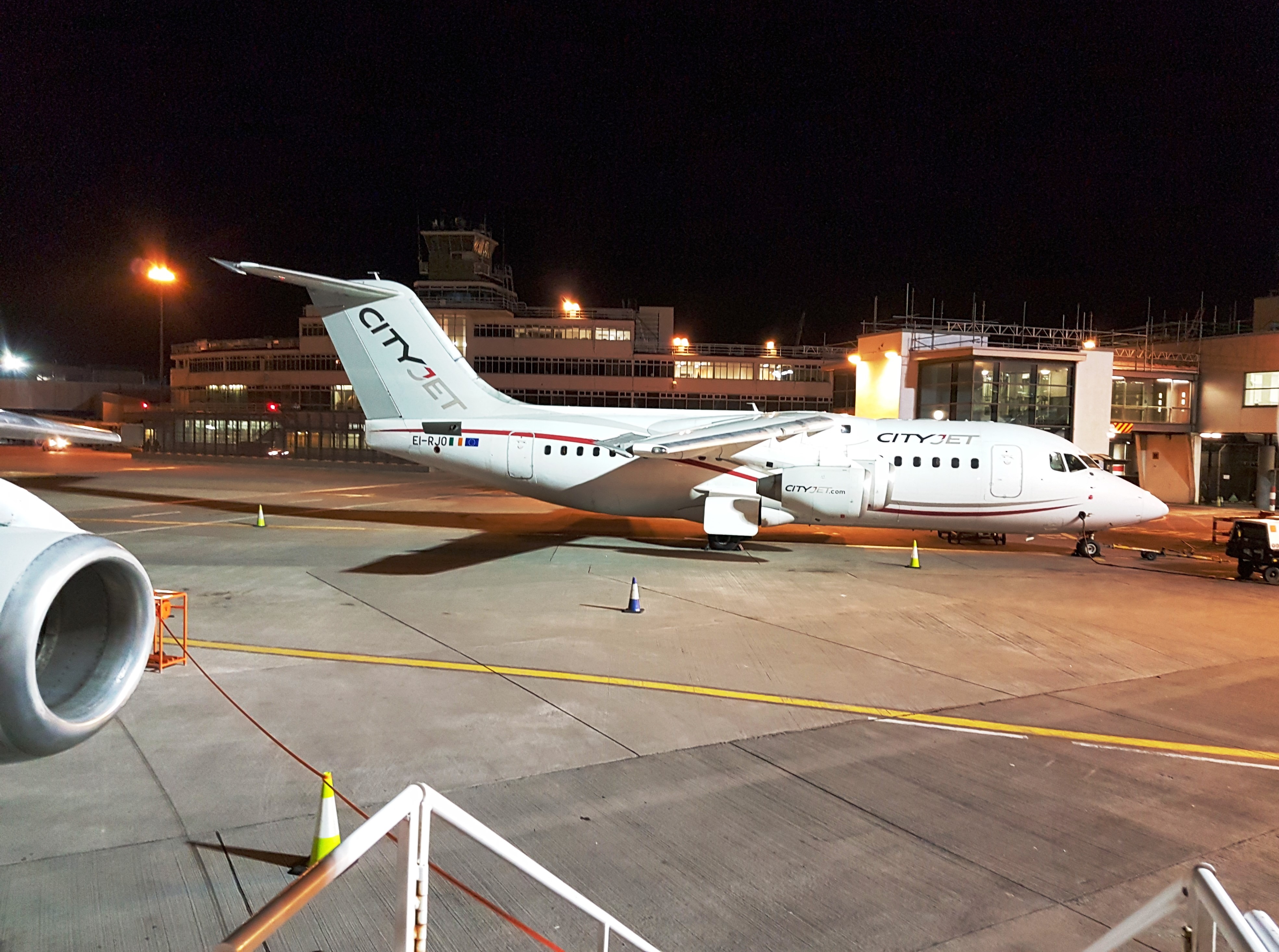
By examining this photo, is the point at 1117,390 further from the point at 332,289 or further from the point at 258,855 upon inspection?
the point at 258,855

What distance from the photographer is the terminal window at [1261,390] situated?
112 feet

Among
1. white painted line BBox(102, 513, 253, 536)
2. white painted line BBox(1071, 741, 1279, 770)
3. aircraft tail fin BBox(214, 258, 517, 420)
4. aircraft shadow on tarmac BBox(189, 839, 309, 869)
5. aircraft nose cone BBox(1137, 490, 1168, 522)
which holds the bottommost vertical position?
white painted line BBox(1071, 741, 1279, 770)

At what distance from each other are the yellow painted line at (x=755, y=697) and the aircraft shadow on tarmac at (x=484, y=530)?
229 inches

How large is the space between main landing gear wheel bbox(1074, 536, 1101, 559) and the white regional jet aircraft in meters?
1.03

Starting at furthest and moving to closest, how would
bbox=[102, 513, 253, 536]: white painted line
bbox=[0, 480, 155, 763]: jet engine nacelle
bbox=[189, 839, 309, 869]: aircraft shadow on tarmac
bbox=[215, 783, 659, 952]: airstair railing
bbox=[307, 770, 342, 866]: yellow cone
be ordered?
bbox=[102, 513, 253, 536]: white painted line < bbox=[189, 839, 309, 869]: aircraft shadow on tarmac < bbox=[307, 770, 342, 866]: yellow cone < bbox=[0, 480, 155, 763]: jet engine nacelle < bbox=[215, 783, 659, 952]: airstair railing

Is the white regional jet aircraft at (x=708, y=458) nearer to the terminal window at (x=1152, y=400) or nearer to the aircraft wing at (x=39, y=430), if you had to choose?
the aircraft wing at (x=39, y=430)

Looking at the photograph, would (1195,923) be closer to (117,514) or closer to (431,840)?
(431,840)

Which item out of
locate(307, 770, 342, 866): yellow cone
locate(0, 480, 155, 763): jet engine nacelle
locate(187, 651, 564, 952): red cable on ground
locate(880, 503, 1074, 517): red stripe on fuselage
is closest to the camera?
locate(0, 480, 155, 763): jet engine nacelle

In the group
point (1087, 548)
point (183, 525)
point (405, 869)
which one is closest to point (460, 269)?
point (183, 525)

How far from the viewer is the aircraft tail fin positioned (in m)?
20.0

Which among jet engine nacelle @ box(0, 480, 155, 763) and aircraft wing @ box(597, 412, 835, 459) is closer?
jet engine nacelle @ box(0, 480, 155, 763)

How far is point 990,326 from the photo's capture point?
36969 millimetres

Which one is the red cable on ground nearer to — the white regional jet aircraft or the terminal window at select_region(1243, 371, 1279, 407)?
the white regional jet aircraft

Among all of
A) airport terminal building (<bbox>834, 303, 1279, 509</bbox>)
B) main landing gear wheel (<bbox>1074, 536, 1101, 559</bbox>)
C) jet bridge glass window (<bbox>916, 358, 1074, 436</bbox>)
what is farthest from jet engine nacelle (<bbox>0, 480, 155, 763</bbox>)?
jet bridge glass window (<bbox>916, 358, 1074, 436</bbox>)
